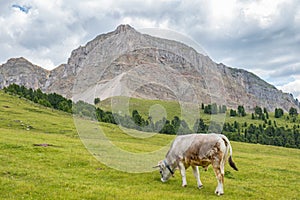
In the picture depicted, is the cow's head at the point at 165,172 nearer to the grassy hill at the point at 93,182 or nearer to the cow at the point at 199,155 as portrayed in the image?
the cow at the point at 199,155

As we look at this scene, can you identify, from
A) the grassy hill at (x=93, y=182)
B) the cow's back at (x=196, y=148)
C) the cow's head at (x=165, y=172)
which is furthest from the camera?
the cow's head at (x=165, y=172)

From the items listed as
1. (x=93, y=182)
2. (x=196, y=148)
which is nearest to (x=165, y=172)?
(x=196, y=148)

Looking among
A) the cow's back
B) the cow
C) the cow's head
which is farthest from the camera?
the cow's head

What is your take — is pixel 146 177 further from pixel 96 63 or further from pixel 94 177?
pixel 96 63

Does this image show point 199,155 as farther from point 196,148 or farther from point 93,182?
point 93,182

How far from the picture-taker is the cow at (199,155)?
735 inches

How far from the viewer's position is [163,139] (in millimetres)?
75875

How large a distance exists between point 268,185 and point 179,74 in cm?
1119

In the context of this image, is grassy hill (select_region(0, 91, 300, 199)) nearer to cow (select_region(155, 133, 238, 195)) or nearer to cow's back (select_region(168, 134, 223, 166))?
cow (select_region(155, 133, 238, 195))

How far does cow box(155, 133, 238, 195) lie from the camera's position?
18672 mm

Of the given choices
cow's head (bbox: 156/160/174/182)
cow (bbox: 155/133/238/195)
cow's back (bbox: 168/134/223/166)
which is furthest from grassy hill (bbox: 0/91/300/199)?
cow's back (bbox: 168/134/223/166)

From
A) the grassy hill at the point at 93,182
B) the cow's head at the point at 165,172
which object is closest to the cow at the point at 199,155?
the cow's head at the point at 165,172

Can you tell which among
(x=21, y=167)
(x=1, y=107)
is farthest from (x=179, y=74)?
(x=1, y=107)

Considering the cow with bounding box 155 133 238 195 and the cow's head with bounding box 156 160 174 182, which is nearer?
the cow with bounding box 155 133 238 195
